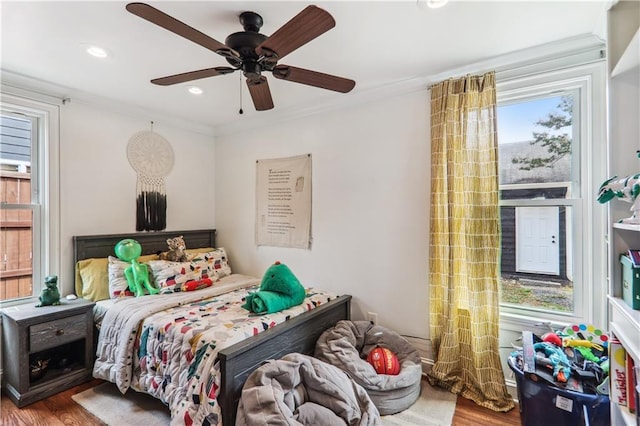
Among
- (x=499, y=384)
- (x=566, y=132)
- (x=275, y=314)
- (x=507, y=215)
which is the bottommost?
(x=499, y=384)

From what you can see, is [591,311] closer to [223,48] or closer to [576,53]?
[576,53]

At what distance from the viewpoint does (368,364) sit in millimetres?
2180

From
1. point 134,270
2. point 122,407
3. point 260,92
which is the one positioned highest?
point 260,92

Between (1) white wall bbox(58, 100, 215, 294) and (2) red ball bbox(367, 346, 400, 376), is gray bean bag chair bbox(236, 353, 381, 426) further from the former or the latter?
(1) white wall bbox(58, 100, 215, 294)

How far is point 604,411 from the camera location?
1413 mm

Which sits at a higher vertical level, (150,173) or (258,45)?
(258,45)

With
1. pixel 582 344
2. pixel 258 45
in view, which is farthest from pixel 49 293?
pixel 582 344

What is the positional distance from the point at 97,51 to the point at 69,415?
246cm

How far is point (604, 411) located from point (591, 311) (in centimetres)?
77

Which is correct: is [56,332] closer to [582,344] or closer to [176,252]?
[176,252]

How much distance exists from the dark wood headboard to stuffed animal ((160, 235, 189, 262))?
0.56 feet

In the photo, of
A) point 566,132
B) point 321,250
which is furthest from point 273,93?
point 566,132

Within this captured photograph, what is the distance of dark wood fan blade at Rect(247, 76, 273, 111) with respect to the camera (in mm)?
1797

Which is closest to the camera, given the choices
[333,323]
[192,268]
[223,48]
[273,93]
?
[223,48]
